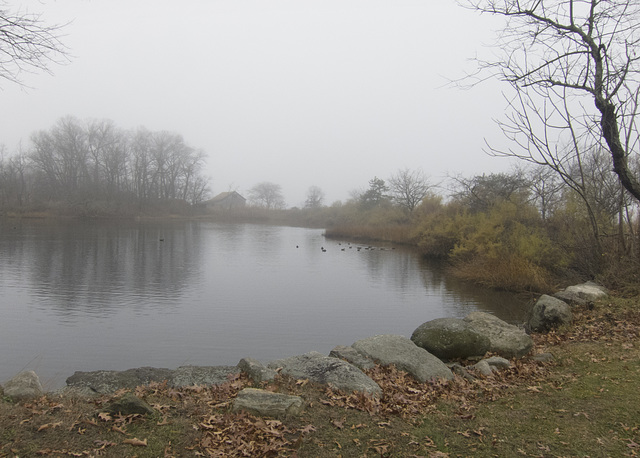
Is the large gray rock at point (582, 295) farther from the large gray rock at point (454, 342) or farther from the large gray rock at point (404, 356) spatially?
the large gray rock at point (404, 356)

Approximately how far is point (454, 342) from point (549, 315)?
3.49 metres

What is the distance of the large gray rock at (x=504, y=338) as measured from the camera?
8586 millimetres

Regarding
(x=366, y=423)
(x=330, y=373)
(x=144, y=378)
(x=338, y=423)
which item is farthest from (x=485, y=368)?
(x=144, y=378)

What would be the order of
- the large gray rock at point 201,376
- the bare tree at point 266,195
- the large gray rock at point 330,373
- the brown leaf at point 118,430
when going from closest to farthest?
the brown leaf at point 118,430 < the large gray rock at point 330,373 < the large gray rock at point 201,376 < the bare tree at point 266,195

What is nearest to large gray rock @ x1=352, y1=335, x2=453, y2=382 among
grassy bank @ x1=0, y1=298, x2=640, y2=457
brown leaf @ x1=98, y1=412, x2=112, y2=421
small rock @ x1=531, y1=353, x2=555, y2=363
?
grassy bank @ x1=0, y1=298, x2=640, y2=457

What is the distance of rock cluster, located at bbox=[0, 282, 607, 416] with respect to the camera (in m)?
5.51

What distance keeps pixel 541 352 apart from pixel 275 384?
5358mm

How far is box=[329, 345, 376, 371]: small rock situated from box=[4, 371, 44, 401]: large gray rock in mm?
4554

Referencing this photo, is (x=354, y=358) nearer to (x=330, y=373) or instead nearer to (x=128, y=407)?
(x=330, y=373)

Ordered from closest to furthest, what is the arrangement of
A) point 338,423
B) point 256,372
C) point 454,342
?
point 338,423 → point 256,372 → point 454,342

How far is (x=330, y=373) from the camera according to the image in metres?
6.41

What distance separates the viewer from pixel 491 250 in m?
25.1

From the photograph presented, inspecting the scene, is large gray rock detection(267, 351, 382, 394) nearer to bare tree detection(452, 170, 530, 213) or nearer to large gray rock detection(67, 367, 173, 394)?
large gray rock detection(67, 367, 173, 394)

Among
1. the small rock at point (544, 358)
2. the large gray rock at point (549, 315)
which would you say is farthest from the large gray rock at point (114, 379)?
the large gray rock at point (549, 315)
